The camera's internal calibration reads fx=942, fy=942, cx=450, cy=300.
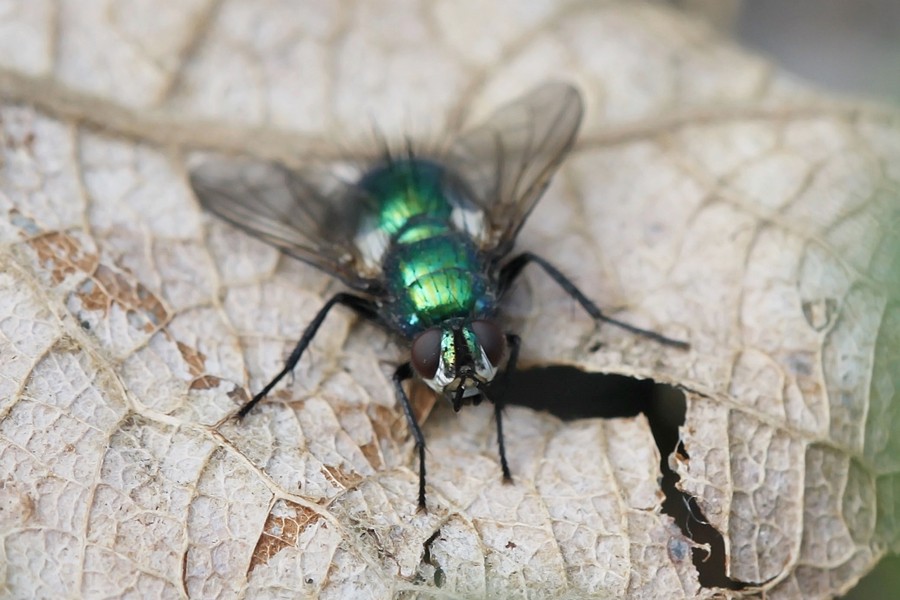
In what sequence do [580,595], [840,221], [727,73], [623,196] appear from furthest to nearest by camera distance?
[727,73]
[623,196]
[840,221]
[580,595]

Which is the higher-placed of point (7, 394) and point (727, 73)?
point (727, 73)

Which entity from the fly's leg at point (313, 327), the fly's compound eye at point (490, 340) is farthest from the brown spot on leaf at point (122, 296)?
the fly's compound eye at point (490, 340)

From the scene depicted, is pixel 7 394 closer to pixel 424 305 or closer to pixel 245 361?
pixel 245 361

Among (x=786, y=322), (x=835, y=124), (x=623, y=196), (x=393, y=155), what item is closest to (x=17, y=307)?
(x=393, y=155)

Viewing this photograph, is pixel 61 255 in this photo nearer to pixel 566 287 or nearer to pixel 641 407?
pixel 566 287

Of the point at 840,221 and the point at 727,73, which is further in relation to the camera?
the point at 727,73

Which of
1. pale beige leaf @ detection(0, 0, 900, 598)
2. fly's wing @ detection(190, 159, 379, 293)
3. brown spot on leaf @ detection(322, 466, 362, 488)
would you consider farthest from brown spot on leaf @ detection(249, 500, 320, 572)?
fly's wing @ detection(190, 159, 379, 293)
